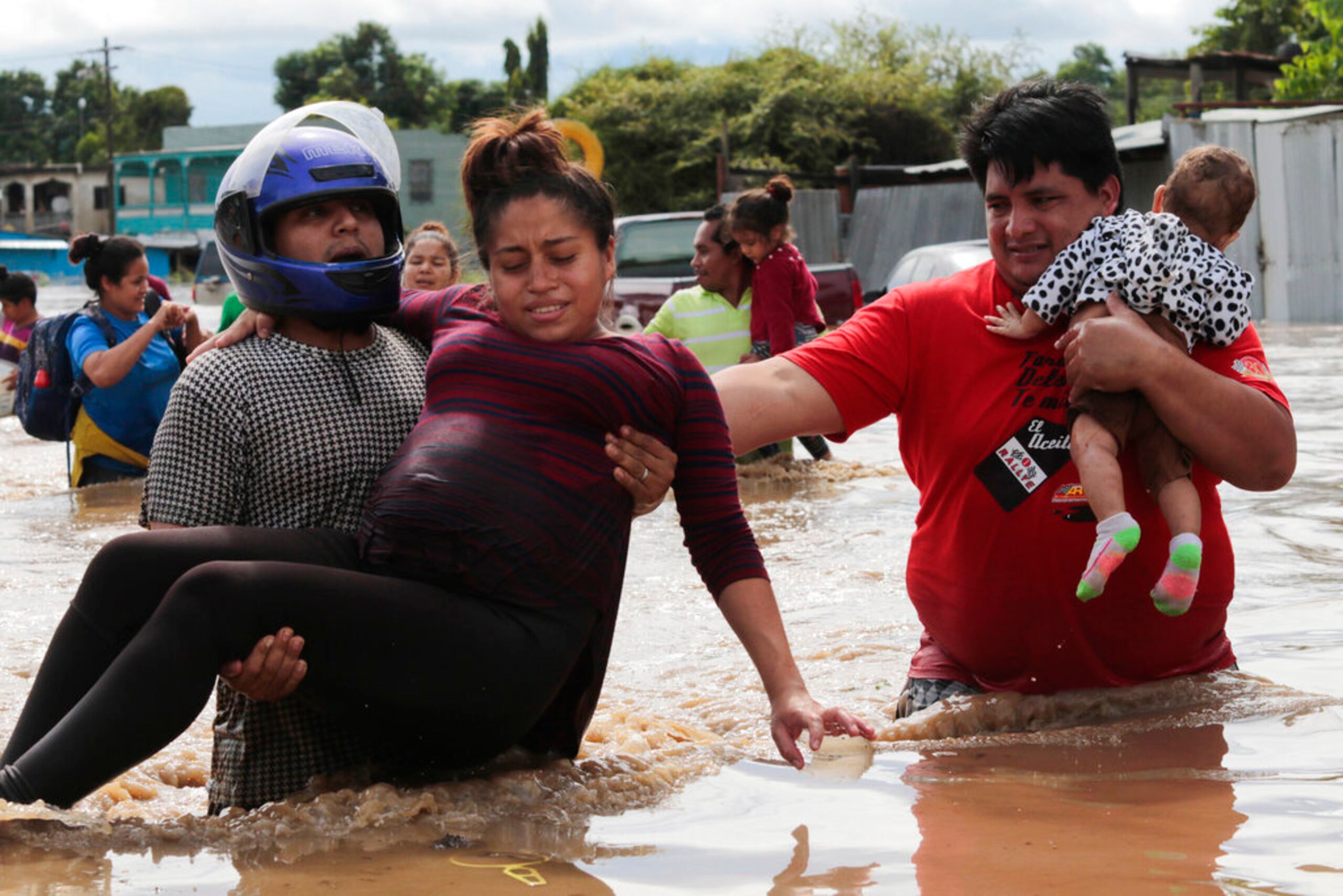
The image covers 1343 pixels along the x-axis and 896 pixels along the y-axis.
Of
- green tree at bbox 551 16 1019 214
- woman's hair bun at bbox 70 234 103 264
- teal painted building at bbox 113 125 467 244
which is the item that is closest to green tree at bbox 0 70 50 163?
teal painted building at bbox 113 125 467 244

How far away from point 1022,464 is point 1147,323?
467 millimetres

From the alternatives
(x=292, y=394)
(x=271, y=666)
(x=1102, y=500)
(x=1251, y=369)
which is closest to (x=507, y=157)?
(x=292, y=394)

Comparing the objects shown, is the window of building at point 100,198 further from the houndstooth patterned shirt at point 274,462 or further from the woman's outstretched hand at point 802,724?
the woman's outstretched hand at point 802,724

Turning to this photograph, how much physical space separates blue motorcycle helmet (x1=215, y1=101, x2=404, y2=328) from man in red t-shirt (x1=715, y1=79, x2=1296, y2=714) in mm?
955

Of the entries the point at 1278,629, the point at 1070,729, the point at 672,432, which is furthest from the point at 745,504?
the point at 672,432

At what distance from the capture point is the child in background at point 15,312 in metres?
12.7

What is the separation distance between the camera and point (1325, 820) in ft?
10.3

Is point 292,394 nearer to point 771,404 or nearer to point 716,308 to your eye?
point 771,404

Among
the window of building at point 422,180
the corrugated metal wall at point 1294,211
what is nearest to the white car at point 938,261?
the corrugated metal wall at point 1294,211

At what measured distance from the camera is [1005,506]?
3748 millimetres

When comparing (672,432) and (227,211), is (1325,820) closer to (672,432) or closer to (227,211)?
(672,432)

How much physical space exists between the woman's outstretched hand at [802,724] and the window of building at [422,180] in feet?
197

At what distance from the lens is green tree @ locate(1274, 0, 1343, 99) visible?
26.0 meters

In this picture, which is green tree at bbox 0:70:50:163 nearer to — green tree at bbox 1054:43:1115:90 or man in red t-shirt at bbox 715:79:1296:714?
green tree at bbox 1054:43:1115:90
